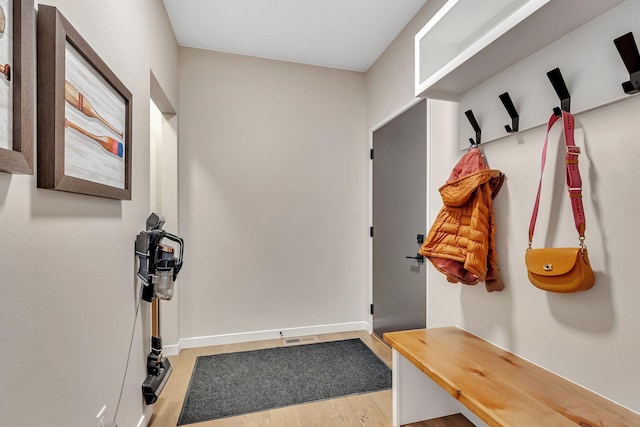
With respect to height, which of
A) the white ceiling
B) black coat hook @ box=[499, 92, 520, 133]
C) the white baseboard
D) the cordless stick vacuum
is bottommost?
the white baseboard

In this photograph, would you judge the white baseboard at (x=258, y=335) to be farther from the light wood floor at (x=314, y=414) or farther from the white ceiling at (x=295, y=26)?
the white ceiling at (x=295, y=26)

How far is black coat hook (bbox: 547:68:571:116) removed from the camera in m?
1.15

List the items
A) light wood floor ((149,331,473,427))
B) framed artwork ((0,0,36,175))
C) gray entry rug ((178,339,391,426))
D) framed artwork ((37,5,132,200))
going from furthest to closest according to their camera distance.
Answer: gray entry rug ((178,339,391,426))
light wood floor ((149,331,473,427))
framed artwork ((37,5,132,200))
framed artwork ((0,0,36,175))

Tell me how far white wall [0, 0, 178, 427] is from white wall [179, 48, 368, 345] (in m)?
1.07

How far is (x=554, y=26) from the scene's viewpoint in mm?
1111

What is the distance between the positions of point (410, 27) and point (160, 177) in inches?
96.4

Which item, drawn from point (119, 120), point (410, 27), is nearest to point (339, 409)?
point (119, 120)

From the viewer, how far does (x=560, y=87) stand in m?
1.17

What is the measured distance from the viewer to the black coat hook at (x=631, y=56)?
94 cm

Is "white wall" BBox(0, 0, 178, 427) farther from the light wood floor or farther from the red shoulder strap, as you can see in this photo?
the red shoulder strap

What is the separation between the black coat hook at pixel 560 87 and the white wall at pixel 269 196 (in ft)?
6.94

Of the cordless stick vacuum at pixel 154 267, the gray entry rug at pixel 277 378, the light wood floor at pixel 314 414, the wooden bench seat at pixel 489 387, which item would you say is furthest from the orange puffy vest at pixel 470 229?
the cordless stick vacuum at pixel 154 267

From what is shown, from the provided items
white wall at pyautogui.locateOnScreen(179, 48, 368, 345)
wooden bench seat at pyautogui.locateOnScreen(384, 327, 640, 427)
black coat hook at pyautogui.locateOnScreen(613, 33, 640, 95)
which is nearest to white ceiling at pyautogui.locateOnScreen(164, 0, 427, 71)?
white wall at pyautogui.locateOnScreen(179, 48, 368, 345)

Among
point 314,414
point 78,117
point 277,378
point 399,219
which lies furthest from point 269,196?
point 78,117
